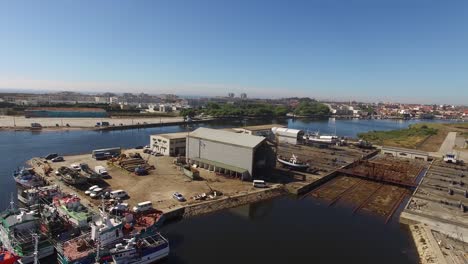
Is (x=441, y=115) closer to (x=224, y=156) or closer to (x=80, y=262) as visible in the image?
(x=224, y=156)

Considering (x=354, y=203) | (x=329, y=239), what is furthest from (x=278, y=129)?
(x=329, y=239)

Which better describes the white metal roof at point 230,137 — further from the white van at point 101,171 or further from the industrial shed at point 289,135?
the industrial shed at point 289,135

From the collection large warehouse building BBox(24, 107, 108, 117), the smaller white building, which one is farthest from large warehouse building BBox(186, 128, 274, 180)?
large warehouse building BBox(24, 107, 108, 117)

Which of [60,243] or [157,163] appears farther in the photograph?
[157,163]

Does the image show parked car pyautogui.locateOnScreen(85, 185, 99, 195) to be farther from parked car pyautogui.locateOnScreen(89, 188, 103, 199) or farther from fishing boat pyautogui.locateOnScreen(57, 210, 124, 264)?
fishing boat pyautogui.locateOnScreen(57, 210, 124, 264)

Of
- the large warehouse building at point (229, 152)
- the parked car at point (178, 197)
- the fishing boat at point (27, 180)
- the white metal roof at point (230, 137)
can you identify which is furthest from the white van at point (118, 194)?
A: the white metal roof at point (230, 137)

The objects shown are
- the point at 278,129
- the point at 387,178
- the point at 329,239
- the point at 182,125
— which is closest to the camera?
the point at 329,239

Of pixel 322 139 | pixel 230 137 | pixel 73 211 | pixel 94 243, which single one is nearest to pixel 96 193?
pixel 73 211
